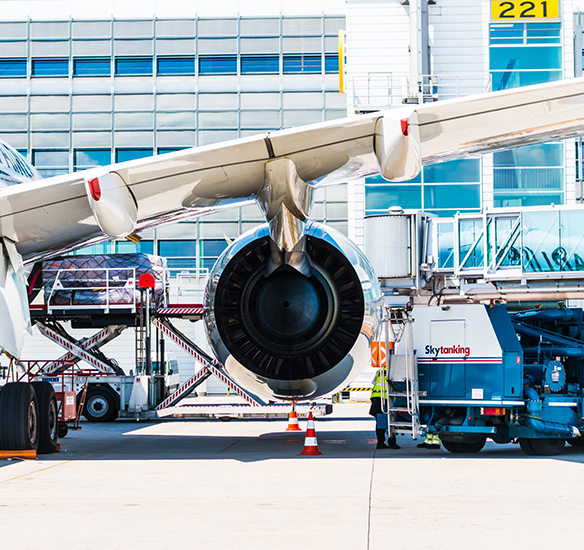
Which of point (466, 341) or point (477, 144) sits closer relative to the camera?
point (477, 144)

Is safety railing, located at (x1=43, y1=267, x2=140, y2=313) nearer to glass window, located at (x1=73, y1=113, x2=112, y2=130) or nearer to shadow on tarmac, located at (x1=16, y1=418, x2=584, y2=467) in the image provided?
shadow on tarmac, located at (x1=16, y1=418, x2=584, y2=467)

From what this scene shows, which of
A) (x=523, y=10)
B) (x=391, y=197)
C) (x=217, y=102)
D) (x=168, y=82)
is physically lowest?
(x=391, y=197)

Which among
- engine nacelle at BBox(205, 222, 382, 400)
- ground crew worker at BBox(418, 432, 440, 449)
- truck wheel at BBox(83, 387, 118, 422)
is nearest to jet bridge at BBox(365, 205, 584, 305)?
ground crew worker at BBox(418, 432, 440, 449)

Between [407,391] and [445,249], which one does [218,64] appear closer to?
[445,249]

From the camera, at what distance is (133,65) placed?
3198 cm

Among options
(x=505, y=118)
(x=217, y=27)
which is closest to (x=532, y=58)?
(x=217, y=27)

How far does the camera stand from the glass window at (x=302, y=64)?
103 ft

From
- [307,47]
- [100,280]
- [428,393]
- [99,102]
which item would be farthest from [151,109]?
[428,393]

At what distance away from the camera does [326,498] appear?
25.8 ft

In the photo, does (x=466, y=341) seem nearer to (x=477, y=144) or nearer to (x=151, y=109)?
(x=477, y=144)

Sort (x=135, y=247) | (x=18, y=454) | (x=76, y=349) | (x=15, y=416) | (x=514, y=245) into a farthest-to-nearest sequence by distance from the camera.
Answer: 1. (x=135, y=247)
2. (x=76, y=349)
3. (x=514, y=245)
4. (x=18, y=454)
5. (x=15, y=416)

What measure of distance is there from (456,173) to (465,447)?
1458cm

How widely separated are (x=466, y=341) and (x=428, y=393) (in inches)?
39.5

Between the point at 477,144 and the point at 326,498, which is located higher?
the point at 477,144
